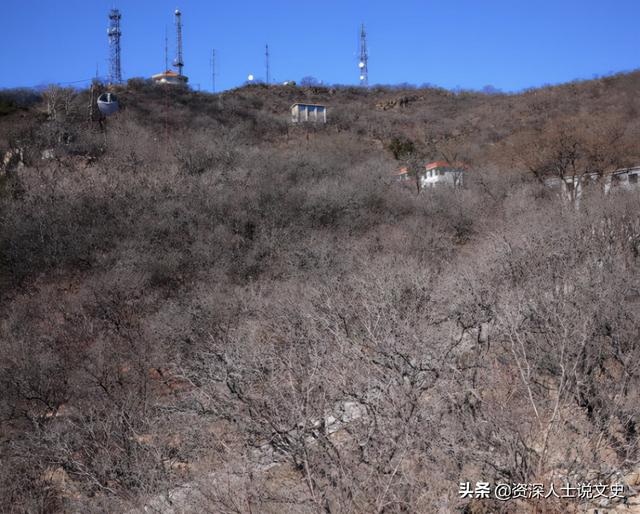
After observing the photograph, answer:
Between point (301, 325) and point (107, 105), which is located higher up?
point (107, 105)

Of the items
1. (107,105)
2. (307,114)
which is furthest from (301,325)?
(307,114)

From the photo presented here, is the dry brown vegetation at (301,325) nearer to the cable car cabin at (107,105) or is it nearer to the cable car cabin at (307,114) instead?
the cable car cabin at (107,105)

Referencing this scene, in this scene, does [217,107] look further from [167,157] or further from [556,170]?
[556,170]

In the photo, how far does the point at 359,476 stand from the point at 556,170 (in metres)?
18.5

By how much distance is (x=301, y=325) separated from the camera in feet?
33.6

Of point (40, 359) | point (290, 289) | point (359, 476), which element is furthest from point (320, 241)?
point (359, 476)

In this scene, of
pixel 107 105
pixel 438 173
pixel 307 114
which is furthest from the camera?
pixel 307 114

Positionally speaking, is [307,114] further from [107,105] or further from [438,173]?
[438,173]

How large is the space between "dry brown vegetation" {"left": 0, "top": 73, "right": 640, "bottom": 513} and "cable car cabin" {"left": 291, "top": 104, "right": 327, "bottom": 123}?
352 inches

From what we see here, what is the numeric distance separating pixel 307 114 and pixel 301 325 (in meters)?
27.4

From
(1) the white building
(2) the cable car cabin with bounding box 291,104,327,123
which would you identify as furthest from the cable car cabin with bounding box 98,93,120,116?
(1) the white building

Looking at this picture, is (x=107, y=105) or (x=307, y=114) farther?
(x=307, y=114)

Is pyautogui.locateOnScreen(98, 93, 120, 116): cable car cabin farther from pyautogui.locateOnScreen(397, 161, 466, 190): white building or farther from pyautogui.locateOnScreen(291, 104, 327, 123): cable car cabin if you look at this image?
pyautogui.locateOnScreen(397, 161, 466, 190): white building

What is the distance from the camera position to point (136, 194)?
19609mm
